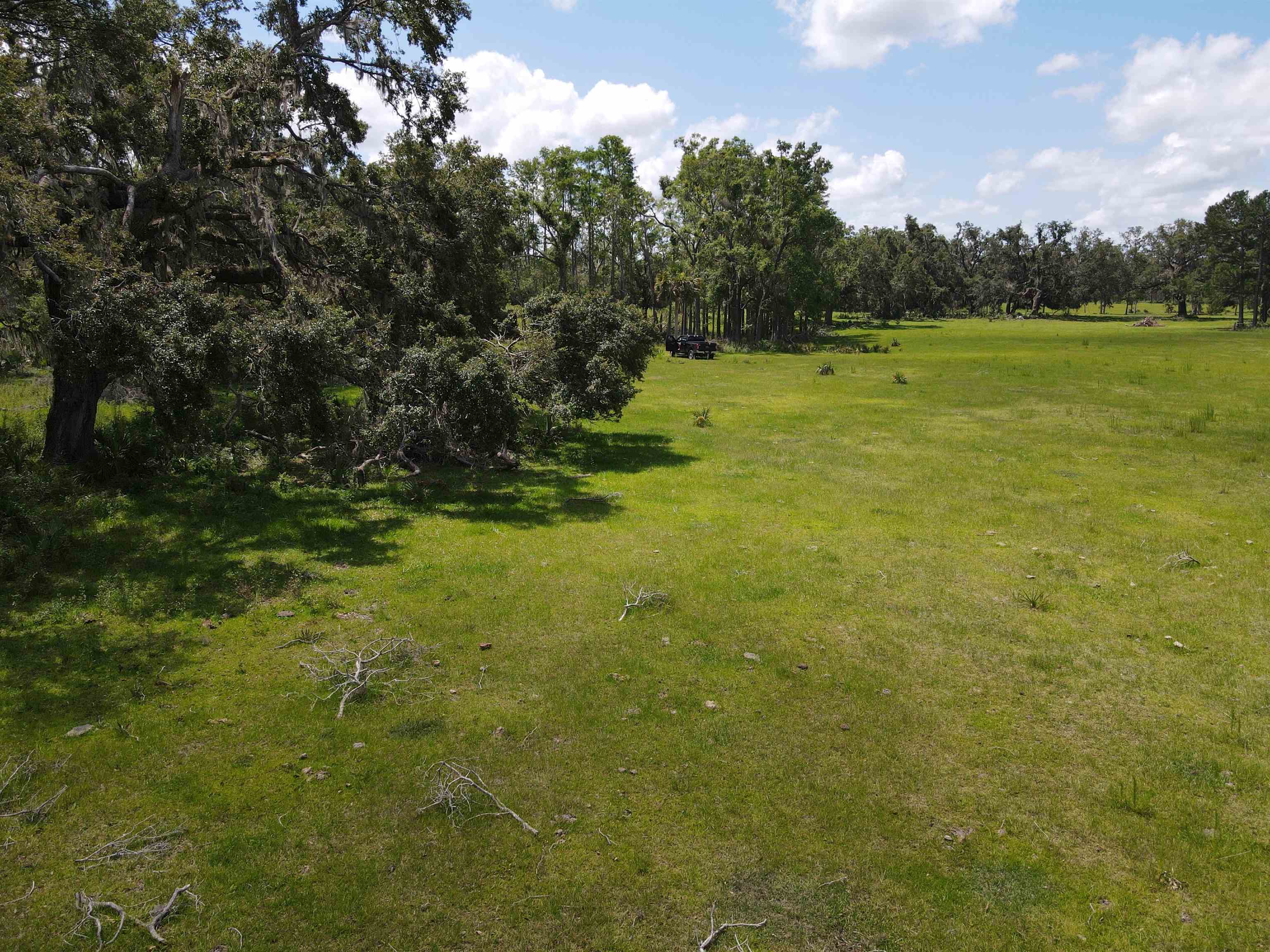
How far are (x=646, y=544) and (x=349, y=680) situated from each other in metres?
6.77

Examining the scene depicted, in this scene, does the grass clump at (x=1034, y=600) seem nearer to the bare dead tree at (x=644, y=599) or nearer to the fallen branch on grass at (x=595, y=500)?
the bare dead tree at (x=644, y=599)

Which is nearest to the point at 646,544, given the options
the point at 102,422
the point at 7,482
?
the point at 7,482

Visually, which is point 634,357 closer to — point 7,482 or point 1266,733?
point 7,482

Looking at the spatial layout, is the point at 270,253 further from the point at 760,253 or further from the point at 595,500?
the point at 760,253

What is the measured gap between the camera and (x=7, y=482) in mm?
13250

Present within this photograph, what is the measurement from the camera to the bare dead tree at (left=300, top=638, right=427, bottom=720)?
8508 mm

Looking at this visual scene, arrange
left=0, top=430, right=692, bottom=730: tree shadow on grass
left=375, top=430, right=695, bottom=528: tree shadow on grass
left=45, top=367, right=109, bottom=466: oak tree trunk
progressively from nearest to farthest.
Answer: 1. left=0, top=430, right=692, bottom=730: tree shadow on grass
2. left=45, top=367, right=109, bottom=466: oak tree trunk
3. left=375, top=430, right=695, bottom=528: tree shadow on grass

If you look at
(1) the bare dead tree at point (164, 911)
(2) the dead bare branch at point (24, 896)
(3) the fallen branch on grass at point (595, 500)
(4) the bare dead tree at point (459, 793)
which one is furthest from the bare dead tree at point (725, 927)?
(3) the fallen branch on grass at point (595, 500)

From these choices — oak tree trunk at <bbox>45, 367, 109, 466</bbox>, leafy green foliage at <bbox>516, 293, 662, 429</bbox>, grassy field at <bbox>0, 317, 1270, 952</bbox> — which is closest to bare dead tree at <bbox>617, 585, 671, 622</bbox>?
grassy field at <bbox>0, 317, 1270, 952</bbox>

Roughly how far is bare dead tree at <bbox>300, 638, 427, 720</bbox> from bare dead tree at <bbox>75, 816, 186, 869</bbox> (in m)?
2.03

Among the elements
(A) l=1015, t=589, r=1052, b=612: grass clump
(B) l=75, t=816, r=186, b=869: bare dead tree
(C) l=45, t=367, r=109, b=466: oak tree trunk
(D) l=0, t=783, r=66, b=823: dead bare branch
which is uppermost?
(C) l=45, t=367, r=109, b=466: oak tree trunk

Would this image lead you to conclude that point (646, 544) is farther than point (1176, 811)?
Yes

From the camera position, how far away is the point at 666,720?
321 inches

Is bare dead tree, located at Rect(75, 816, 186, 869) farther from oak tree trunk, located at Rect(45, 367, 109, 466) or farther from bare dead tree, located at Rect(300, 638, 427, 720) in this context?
oak tree trunk, located at Rect(45, 367, 109, 466)
